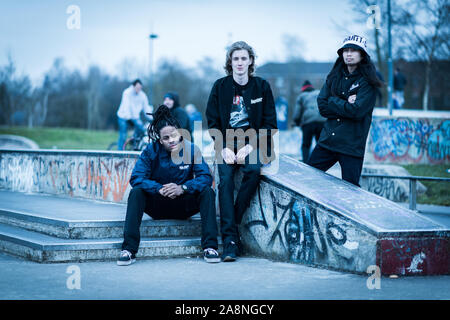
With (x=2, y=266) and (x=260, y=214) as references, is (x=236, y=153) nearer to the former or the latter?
(x=260, y=214)

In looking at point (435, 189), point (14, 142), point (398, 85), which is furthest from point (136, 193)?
point (398, 85)

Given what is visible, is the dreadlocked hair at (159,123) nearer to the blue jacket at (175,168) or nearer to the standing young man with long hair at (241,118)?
the blue jacket at (175,168)

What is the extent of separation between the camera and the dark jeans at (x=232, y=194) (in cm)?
555

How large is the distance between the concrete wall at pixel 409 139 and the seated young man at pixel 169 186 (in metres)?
12.6

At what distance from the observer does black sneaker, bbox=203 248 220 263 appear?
5289 mm

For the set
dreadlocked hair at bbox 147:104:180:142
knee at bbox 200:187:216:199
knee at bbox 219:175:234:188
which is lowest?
knee at bbox 200:187:216:199

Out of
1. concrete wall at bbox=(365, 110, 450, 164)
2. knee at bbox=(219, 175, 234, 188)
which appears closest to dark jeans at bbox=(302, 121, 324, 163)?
knee at bbox=(219, 175, 234, 188)

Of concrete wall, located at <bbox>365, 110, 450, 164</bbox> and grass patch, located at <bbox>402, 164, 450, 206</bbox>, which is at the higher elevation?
concrete wall, located at <bbox>365, 110, 450, 164</bbox>

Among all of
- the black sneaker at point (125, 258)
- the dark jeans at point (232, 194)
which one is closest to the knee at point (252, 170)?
the dark jeans at point (232, 194)

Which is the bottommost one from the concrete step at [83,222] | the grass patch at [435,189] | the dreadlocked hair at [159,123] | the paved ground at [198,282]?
the grass patch at [435,189]

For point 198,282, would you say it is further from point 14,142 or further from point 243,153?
point 14,142

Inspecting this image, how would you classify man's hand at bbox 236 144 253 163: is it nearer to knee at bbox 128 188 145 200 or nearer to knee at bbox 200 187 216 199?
knee at bbox 200 187 216 199

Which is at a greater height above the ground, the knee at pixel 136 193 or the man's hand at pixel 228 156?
the man's hand at pixel 228 156

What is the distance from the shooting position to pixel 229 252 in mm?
5398
